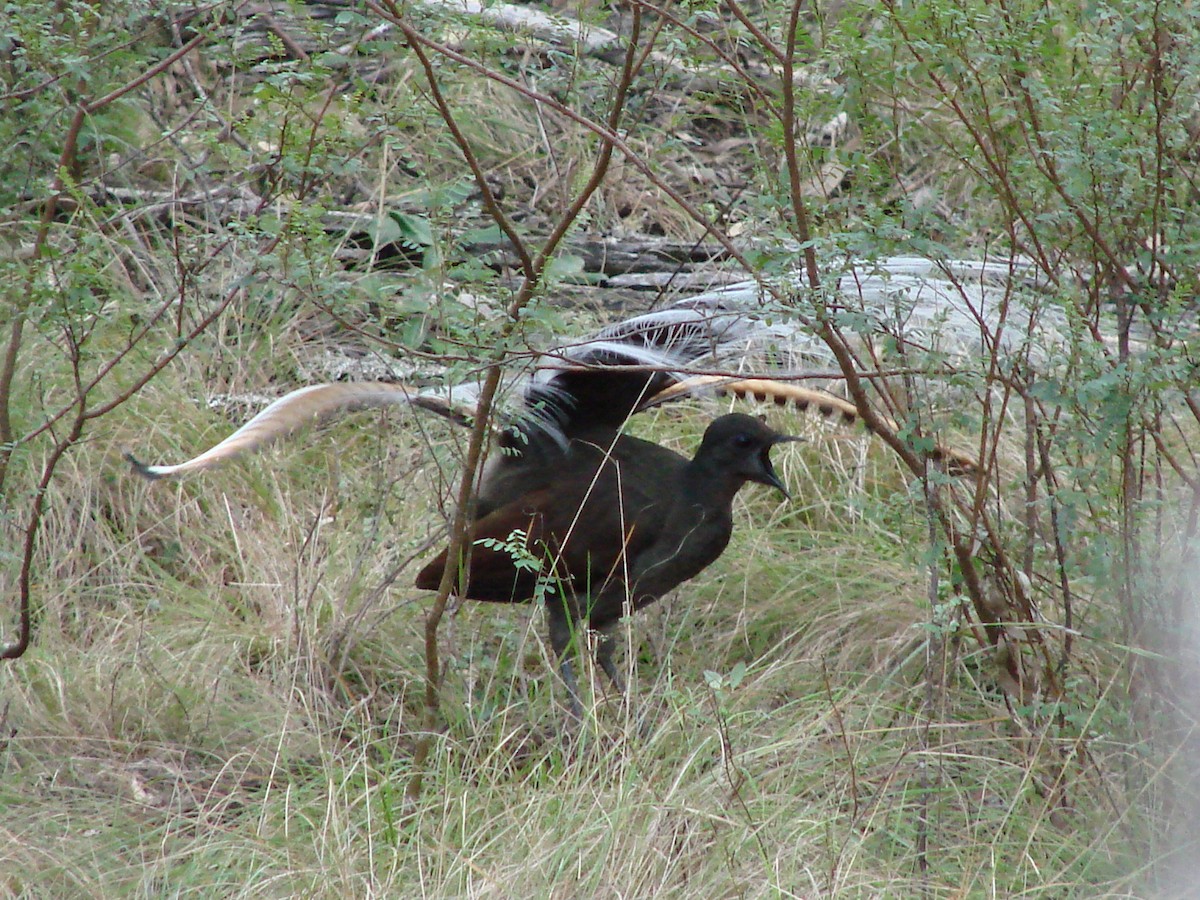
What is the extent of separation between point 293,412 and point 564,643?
119 cm

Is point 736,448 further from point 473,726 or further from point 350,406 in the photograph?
point 350,406

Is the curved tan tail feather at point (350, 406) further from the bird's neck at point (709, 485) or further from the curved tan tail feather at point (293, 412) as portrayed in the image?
the bird's neck at point (709, 485)

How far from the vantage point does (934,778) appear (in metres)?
3.46

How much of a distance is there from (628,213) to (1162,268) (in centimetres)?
390

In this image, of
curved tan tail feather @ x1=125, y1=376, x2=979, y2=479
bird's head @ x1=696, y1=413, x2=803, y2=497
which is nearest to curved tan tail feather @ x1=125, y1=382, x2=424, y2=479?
curved tan tail feather @ x1=125, y1=376, x2=979, y2=479

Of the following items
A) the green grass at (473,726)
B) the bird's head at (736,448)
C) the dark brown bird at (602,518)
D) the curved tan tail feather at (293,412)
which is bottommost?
the green grass at (473,726)

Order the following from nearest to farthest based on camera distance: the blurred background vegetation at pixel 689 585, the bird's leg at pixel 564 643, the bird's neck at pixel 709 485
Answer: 1. the blurred background vegetation at pixel 689 585
2. the bird's leg at pixel 564 643
3. the bird's neck at pixel 709 485

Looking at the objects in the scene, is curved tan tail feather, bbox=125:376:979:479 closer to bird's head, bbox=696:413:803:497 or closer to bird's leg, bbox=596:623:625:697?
bird's head, bbox=696:413:803:497

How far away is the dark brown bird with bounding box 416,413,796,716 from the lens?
13.1ft

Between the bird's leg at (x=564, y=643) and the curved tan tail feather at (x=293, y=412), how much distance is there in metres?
0.78

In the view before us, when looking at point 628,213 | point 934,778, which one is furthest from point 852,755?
point 628,213

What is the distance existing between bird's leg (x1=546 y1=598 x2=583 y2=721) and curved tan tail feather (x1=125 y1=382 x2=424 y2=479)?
2.57 feet

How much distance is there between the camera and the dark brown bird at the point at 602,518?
13.1 feet

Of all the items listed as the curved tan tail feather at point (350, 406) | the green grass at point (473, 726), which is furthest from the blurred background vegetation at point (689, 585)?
the curved tan tail feather at point (350, 406)
